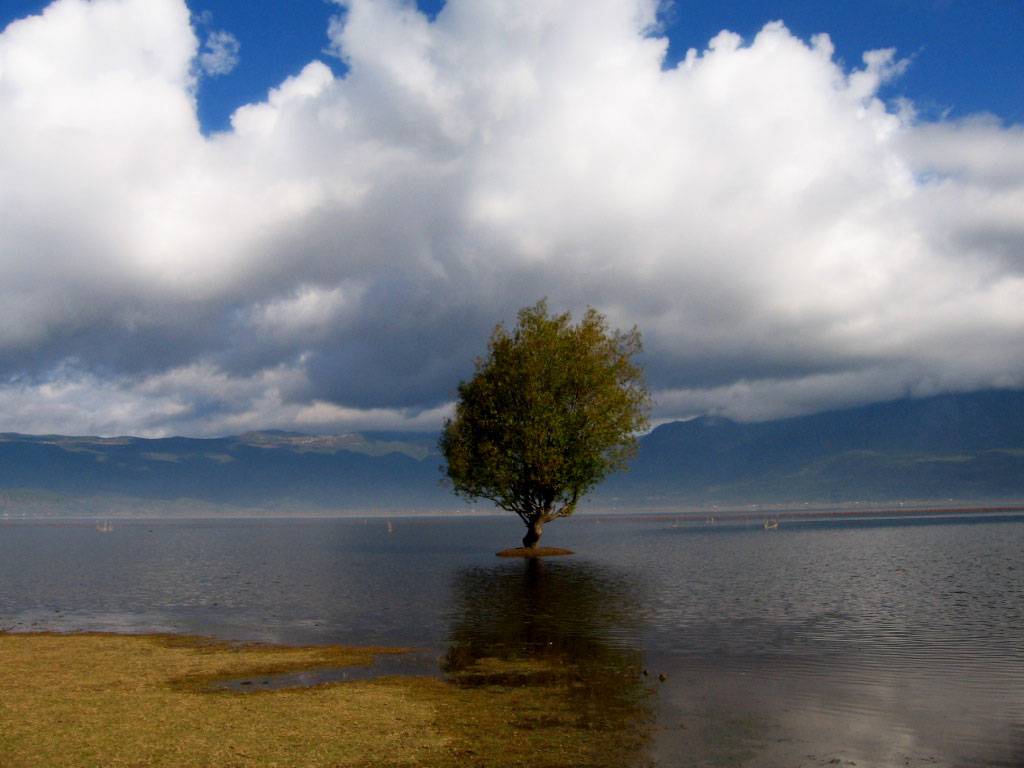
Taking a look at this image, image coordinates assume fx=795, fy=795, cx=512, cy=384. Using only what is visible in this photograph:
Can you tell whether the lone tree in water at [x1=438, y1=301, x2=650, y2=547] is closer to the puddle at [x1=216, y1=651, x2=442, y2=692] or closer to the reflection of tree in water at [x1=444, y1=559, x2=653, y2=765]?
the reflection of tree in water at [x1=444, y1=559, x2=653, y2=765]

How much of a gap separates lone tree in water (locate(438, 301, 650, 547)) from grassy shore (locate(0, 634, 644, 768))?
5750cm

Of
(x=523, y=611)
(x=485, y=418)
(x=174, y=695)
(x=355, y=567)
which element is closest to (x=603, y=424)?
(x=485, y=418)

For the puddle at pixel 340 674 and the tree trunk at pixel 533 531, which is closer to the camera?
the puddle at pixel 340 674

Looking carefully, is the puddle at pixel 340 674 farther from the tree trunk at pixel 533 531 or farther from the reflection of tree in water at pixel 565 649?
the tree trunk at pixel 533 531

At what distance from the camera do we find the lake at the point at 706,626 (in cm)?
2108

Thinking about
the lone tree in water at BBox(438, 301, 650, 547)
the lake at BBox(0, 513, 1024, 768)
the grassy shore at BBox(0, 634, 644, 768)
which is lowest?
the lake at BBox(0, 513, 1024, 768)

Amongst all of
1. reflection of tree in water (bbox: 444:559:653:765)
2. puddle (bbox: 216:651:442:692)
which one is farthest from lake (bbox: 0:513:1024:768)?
puddle (bbox: 216:651:442:692)

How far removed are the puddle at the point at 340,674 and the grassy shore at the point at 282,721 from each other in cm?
91

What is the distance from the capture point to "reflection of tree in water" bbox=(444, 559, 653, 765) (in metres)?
22.4

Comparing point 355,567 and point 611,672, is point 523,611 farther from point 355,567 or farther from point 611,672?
point 355,567

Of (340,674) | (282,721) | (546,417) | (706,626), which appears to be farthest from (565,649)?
(546,417)

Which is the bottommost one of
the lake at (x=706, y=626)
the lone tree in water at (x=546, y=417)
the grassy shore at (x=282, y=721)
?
the lake at (x=706, y=626)

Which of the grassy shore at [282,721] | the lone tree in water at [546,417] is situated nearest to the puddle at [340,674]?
the grassy shore at [282,721]

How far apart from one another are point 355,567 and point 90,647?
5471 centimetres
